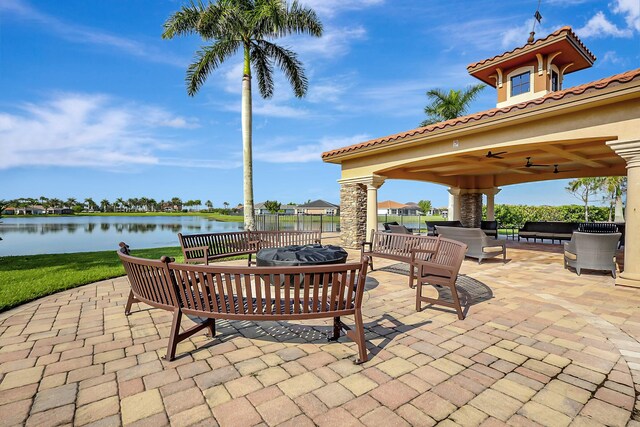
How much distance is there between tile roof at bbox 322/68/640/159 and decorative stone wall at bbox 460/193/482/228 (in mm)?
8920

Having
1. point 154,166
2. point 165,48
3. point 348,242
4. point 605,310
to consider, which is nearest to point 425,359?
point 605,310

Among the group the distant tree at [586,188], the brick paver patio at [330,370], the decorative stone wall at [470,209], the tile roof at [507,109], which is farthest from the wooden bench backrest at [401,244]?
the distant tree at [586,188]

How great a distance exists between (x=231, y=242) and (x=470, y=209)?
1366 centimetres

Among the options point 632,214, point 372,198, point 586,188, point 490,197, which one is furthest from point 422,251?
point 586,188

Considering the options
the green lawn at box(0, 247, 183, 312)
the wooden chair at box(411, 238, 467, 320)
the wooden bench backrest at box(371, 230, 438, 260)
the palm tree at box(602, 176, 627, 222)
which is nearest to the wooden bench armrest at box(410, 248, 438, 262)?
the wooden bench backrest at box(371, 230, 438, 260)

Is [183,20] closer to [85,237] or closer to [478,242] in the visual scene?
[478,242]

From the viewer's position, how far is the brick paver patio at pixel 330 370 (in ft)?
6.38

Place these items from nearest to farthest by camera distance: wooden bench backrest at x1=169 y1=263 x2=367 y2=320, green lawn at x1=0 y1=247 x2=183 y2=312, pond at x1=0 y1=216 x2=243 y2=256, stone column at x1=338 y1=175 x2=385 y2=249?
wooden bench backrest at x1=169 y1=263 x2=367 y2=320 < green lawn at x1=0 y1=247 x2=183 y2=312 < stone column at x1=338 y1=175 x2=385 y2=249 < pond at x1=0 y1=216 x2=243 y2=256

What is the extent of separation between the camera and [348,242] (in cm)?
1099

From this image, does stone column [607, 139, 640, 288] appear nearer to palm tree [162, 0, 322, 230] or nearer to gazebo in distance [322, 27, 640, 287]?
gazebo in distance [322, 27, 640, 287]

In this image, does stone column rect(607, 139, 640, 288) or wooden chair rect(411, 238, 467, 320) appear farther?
stone column rect(607, 139, 640, 288)

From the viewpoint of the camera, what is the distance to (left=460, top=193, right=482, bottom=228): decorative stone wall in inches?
621

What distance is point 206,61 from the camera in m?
12.5

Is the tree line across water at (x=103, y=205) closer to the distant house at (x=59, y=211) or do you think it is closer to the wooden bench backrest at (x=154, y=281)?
the distant house at (x=59, y=211)
